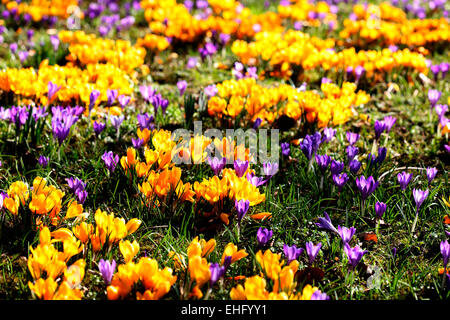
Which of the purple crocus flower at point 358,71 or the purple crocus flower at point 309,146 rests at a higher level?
the purple crocus flower at point 358,71

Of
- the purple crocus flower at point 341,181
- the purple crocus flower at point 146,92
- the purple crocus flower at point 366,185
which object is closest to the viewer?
the purple crocus flower at point 366,185

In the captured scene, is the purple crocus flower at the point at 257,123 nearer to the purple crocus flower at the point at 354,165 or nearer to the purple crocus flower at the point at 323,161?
the purple crocus flower at the point at 323,161

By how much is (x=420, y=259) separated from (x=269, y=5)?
6135 mm

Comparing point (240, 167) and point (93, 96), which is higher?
point (93, 96)

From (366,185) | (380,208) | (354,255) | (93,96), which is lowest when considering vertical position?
(354,255)

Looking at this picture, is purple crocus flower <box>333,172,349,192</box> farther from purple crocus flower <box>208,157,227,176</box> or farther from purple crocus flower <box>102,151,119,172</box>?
purple crocus flower <box>102,151,119,172</box>

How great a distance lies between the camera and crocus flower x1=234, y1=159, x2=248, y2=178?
9.07 ft

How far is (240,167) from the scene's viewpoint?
2.77 m

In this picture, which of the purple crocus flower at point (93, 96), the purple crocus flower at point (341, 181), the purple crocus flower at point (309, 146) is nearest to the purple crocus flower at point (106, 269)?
the purple crocus flower at point (341, 181)

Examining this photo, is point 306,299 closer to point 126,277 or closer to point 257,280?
point 257,280

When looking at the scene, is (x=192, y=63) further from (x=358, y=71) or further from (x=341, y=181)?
(x=341, y=181)

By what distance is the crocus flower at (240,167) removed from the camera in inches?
109

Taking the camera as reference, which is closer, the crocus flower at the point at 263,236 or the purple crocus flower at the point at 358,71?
the crocus flower at the point at 263,236

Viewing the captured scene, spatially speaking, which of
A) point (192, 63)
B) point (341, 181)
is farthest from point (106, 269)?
point (192, 63)
